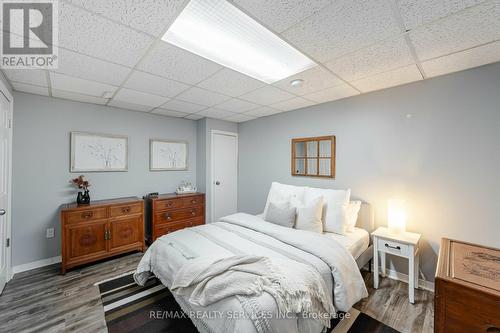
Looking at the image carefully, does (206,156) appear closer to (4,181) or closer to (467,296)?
(4,181)

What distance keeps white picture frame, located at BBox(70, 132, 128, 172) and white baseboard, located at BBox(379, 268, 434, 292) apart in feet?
13.9

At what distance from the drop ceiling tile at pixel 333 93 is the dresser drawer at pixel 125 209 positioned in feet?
10.1

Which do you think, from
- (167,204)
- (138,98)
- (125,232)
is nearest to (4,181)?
(125,232)

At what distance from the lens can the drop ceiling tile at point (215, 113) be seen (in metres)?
3.71

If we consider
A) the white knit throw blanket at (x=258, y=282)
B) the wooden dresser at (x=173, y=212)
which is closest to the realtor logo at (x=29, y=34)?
the white knit throw blanket at (x=258, y=282)

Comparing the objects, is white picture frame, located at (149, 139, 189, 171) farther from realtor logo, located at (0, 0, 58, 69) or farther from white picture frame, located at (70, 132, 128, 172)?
realtor logo, located at (0, 0, 58, 69)

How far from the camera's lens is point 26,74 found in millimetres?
2191

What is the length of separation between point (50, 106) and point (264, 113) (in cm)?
325

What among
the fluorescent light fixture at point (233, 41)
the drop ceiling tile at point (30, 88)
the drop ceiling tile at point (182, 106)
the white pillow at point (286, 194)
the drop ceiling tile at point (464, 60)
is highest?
the fluorescent light fixture at point (233, 41)

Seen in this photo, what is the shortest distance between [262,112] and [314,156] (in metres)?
1.26

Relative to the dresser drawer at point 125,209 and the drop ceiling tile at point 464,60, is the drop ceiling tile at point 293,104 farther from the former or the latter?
the dresser drawer at point 125,209

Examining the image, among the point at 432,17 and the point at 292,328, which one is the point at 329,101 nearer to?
the point at 432,17

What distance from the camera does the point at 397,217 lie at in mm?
2396

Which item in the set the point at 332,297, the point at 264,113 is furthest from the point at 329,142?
the point at 332,297
